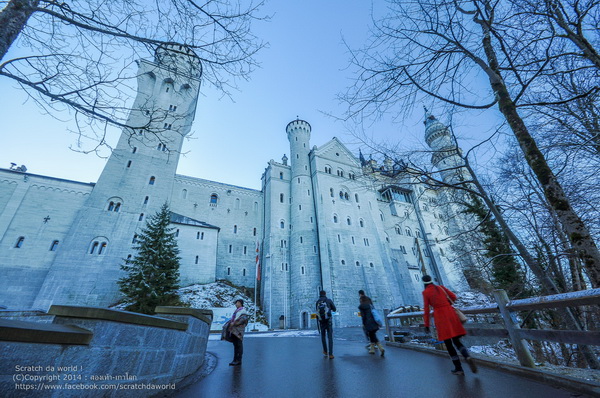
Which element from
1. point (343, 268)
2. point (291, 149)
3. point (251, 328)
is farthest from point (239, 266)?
point (291, 149)

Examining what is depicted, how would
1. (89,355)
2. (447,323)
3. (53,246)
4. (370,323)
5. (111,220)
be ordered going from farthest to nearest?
(111,220), (53,246), (370,323), (447,323), (89,355)

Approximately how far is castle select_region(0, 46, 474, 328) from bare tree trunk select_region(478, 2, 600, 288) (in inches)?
401

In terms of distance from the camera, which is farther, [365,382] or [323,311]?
[323,311]

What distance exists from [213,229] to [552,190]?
29.5m

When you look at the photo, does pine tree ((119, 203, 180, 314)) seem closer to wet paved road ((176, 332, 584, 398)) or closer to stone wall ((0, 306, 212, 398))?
wet paved road ((176, 332, 584, 398))

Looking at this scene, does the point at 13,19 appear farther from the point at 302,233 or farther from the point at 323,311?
the point at 302,233

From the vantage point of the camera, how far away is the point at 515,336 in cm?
384

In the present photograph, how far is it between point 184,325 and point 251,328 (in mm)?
21167

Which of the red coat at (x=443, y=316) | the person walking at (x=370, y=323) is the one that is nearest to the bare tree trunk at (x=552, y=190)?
the red coat at (x=443, y=316)

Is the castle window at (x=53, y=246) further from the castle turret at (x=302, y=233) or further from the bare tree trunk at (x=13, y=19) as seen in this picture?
the bare tree trunk at (x=13, y=19)

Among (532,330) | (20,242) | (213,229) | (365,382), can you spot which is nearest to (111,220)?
(20,242)

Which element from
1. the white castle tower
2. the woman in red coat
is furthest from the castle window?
the woman in red coat

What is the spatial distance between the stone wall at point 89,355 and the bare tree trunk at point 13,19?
12.0 ft

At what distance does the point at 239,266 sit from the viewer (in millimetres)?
31781
